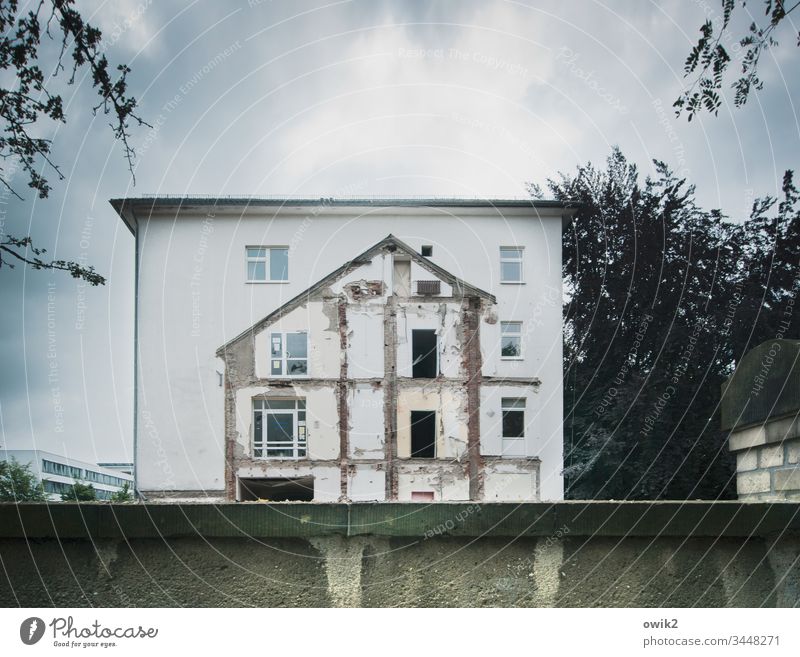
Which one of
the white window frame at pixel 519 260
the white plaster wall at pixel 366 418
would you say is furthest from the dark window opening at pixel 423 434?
the white window frame at pixel 519 260

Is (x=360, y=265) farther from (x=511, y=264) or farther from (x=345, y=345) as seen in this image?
(x=511, y=264)

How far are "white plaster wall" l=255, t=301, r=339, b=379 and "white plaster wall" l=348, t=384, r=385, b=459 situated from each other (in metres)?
0.20

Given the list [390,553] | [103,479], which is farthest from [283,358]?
[390,553]

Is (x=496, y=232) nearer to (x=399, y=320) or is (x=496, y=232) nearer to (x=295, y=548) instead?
(x=399, y=320)

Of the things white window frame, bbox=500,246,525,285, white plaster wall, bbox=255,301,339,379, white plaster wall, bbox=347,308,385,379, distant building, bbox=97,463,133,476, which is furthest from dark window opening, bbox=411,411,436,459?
distant building, bbox=97,463,133,476

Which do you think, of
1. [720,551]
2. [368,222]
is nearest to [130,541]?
[720,551]

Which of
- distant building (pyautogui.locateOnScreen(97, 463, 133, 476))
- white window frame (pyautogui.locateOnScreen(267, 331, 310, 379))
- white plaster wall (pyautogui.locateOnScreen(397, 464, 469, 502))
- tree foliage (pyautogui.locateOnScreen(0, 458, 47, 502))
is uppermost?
white window frame (pyautogui.locateOnScreen(267, 331, 310, 379))

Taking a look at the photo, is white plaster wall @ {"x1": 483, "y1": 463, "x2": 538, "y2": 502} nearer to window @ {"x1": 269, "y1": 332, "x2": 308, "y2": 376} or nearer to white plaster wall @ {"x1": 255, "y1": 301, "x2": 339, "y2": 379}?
white plaster wall @ {"x1": 255, "y1": 301, "x2": 339, "y2": 379}

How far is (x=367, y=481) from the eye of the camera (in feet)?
14.1

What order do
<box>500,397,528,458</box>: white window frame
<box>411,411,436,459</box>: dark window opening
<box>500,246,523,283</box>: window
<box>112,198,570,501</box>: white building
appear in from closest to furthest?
1. <box>112,198,570,501</box>: white building
2. <box>500,246,523,283</box>: window
3. <box>411,411,436,459</box>: dark window opening
4. <box>500,397,528,458</box>: white window frame

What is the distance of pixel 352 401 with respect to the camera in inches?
152

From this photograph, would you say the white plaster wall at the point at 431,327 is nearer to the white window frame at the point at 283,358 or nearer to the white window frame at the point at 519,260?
the white window frame at the point at 519,260

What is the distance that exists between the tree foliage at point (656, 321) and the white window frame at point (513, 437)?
0.81 meters

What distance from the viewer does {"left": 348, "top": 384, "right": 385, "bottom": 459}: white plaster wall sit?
387 centimetres
